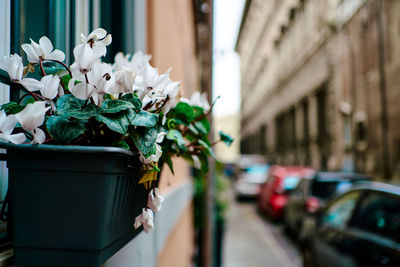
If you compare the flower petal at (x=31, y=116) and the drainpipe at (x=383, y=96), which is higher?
the drainpipe at (x=383, y=96)

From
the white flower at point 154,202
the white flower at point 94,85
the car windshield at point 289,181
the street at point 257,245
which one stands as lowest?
the street at point 257,245

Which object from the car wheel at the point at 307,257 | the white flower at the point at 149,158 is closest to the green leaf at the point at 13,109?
the white flower at the point at 149,158

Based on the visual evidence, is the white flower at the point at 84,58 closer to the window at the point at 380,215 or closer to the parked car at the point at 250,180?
the window at the point at 380,215

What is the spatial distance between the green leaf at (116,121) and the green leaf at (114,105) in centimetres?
2

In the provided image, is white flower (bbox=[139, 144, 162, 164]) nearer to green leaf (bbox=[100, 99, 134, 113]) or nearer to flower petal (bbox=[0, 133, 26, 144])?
green leaf (bbox=[100, 99, 134, 113])

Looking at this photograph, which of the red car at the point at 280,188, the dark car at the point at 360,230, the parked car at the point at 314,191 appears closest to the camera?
the dark car at the point at 360,230

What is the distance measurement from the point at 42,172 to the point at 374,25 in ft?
39.1

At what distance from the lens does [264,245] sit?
9281mm

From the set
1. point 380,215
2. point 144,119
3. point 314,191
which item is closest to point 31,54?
point 144,119

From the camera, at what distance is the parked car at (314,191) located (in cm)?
766

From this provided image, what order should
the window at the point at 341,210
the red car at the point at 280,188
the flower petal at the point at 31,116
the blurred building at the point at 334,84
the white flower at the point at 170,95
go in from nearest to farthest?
the flower petal at the point at 31,116, the white flower at the point at 170,95, the window at the point at 341,210, the blurred building at the point at 334,84, the red car at the point at 280,188

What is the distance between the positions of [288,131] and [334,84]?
8.87 m

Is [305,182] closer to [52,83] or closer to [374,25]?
[374,25]

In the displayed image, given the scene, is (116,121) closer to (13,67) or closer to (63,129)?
(63,129)
